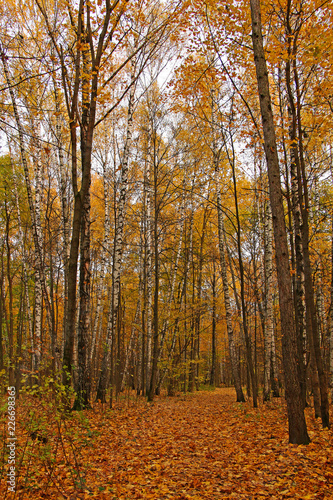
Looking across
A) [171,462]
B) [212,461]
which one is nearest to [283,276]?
[212,461]

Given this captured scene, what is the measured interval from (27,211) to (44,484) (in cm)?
1211

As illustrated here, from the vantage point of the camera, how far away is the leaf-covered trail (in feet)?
9.60

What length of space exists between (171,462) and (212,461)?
20.6 inches

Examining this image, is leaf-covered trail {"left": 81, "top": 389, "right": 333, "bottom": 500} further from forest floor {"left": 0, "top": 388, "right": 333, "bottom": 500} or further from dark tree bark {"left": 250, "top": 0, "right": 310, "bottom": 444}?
dark tree bark {"left": 250, "top": 0, "right": 310, "bottom": 444}

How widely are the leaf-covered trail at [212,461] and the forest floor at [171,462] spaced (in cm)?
1

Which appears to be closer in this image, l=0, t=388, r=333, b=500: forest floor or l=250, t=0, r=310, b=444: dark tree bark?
l=0, t=388, r=333, b=500: forest floor

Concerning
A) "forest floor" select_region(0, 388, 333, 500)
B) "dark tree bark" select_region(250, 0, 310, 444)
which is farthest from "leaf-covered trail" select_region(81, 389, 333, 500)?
"dark tree bark" select_region(250, 0, 310, 444)

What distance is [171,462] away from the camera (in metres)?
3.83

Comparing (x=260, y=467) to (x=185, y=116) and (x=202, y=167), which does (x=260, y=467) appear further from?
(x=202, y=167)

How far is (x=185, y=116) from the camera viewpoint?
10.0 m

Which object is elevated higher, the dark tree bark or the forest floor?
the dark tree bark

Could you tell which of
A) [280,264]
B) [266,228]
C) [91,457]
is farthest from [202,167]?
[91,457]

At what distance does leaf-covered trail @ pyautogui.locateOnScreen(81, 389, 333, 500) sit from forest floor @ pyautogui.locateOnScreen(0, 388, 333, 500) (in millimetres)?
10

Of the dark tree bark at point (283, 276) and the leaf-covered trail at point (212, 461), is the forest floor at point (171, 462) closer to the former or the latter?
the leaf-covered trail at point (212, 461)
